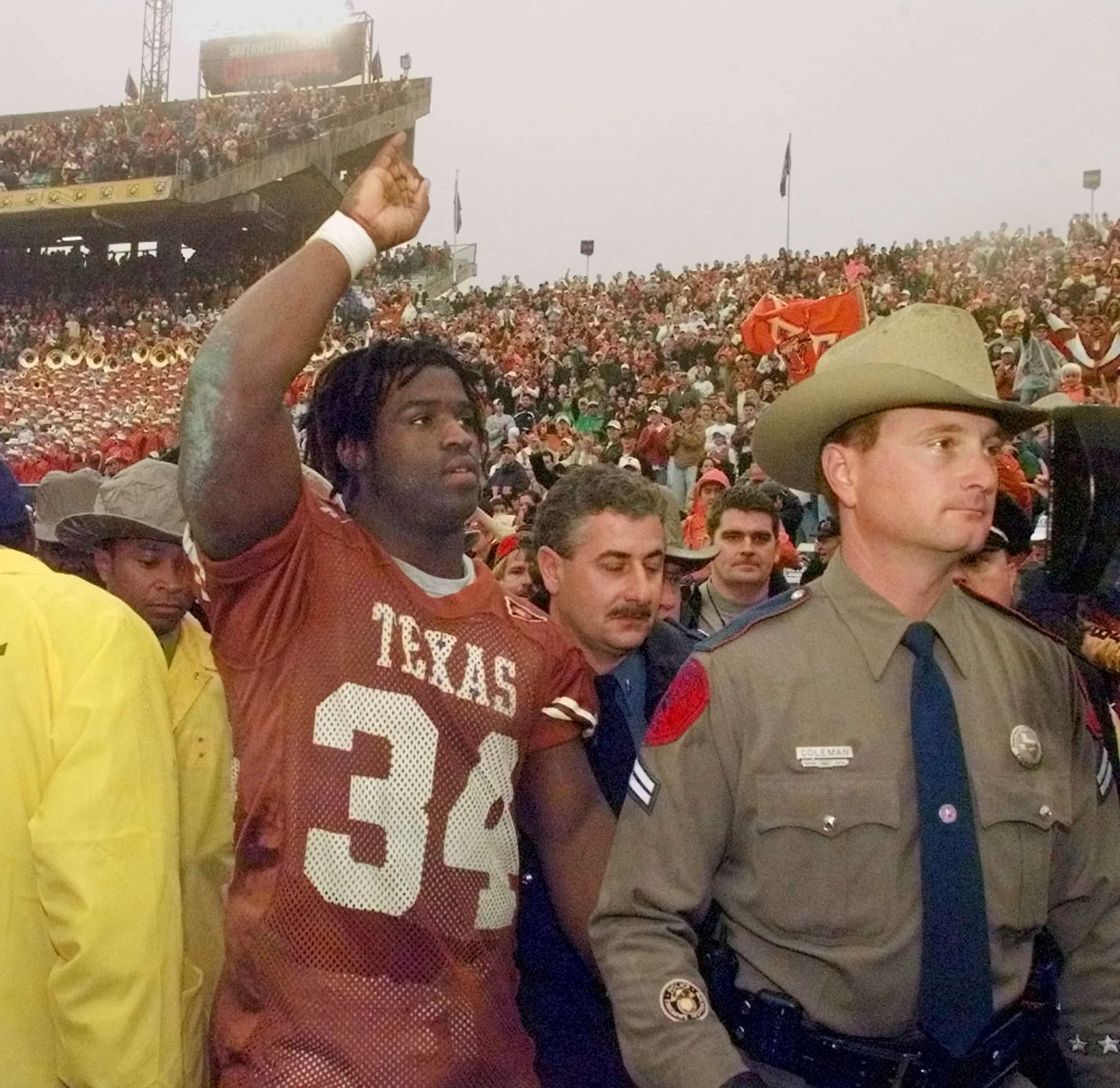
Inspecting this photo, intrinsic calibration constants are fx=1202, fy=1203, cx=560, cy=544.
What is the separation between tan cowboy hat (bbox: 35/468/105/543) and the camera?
3925 millimetres

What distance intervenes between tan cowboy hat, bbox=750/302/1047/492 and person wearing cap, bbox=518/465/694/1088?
695 mm

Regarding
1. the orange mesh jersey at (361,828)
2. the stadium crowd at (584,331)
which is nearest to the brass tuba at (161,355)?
the stadium crowd at (584,331)

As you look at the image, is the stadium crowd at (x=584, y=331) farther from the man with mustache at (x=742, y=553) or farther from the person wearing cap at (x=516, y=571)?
the person wearing cap at (x=516, y=571)

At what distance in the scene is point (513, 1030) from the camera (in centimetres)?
200

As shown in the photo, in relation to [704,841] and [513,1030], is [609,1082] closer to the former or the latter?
[513,1030]

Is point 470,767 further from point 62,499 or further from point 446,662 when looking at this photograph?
point 62,499

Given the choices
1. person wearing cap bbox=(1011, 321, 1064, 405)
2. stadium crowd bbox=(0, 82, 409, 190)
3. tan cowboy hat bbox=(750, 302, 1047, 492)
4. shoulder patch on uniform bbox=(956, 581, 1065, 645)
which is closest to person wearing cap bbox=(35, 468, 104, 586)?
tan cowboy hat bbox=(750, 302, 1047, 492)

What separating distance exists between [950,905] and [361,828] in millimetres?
896

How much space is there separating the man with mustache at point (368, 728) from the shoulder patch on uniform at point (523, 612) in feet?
0.07

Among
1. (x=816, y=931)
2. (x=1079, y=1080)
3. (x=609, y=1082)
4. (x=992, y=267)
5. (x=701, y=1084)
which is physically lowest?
(x=609, y=1082)

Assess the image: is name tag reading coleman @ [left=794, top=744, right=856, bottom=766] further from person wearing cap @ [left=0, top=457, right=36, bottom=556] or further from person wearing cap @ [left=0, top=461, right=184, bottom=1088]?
person wearing cap @ [left=0, top=457, right=36, bottom=556]

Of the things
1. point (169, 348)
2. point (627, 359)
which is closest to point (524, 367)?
point (627, 359)

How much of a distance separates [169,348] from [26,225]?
10.2 meters

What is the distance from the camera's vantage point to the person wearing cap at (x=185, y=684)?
221cm
